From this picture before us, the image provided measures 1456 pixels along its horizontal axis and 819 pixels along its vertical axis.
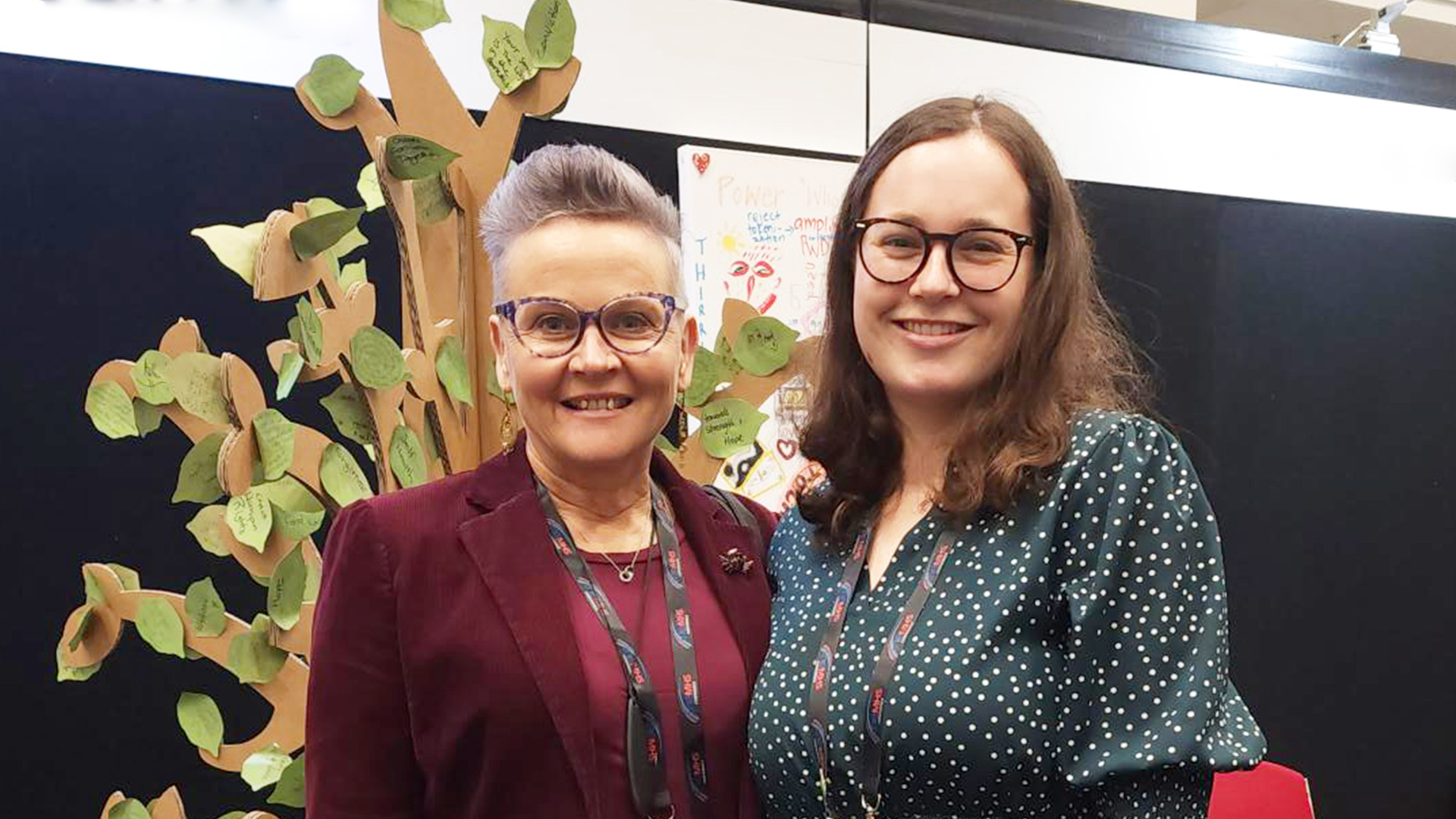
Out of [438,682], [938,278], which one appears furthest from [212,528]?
[938,278]

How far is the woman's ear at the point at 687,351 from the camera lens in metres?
1.46

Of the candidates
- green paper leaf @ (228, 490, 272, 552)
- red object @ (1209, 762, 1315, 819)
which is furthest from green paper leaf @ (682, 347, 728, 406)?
red object @ (1209, 762, 1315, 819)

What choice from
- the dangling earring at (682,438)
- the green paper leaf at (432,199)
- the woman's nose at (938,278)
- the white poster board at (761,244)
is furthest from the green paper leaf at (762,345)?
the white poster board at (761,244)

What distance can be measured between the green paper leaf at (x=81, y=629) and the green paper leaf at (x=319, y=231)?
0.59 m

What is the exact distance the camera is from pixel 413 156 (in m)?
Result: 1.42

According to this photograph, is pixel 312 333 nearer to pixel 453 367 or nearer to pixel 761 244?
pixel 453 367

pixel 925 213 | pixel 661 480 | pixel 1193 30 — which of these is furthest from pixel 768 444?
pixel 1193 30

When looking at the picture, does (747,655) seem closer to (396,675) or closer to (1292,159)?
(396,675)

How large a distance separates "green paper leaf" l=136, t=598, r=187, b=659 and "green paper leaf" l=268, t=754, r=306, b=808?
0.71 ft

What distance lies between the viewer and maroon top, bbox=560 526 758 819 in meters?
1.31

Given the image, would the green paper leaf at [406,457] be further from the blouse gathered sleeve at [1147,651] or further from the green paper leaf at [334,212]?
the blouse gathered sleeve at [1147,651]

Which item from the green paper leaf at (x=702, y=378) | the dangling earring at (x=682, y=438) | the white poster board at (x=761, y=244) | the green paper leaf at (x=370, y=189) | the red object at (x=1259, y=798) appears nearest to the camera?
the green paper leaf at (x=370, y=189)

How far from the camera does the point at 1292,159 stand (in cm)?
375

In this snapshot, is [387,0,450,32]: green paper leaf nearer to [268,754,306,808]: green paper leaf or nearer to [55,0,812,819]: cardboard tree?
[55,0,812,819]: cardboard tree
